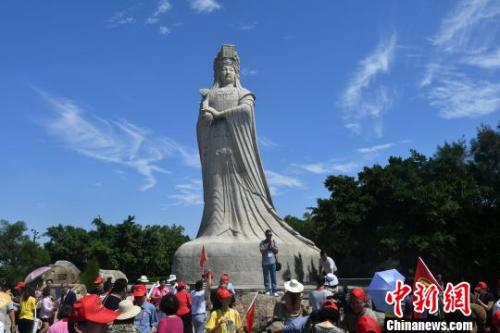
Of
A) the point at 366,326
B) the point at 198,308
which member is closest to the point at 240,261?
the point at 198,308

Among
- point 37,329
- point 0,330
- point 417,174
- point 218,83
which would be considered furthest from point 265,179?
point 417,174

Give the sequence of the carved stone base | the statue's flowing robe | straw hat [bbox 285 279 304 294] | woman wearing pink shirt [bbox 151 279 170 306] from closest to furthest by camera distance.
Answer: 1. straw hat [bbox 285 279 304 294]
2. woman wearing pink shirt [bbox 151 279 170 306]
3. the carved stone base
4. the statue's flowing robe

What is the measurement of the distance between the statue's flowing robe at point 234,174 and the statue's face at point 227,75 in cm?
33

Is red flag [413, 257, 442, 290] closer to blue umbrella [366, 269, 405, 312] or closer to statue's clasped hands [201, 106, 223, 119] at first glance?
blue umbrella [366, 269, 405, 312]

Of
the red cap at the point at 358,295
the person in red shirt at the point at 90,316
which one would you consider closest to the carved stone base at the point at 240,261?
the red cap at the point at 358,295

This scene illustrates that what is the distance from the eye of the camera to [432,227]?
24.6m

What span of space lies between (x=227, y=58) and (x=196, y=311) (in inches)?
382

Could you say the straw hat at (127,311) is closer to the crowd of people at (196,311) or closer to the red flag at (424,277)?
the crowd of people at (196,311)

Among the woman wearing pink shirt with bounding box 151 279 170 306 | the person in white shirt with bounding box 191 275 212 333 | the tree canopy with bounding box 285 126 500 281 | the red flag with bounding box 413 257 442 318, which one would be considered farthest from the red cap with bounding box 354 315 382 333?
the tree canopy with bounding box 285 126 500 281

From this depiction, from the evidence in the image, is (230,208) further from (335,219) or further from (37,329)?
(335,219)

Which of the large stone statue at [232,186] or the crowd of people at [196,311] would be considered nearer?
the crowd of people at [196,311]

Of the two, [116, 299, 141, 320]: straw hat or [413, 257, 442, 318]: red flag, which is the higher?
[413, 257, 442, 318]: red flag

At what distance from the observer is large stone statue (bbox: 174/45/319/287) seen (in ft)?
47.5

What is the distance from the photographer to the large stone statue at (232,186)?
1449 cm
